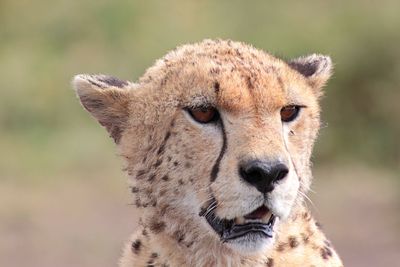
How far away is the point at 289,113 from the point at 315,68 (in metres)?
0.43

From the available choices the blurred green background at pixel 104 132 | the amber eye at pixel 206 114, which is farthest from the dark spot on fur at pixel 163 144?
the blurred green background at pixel 104 132

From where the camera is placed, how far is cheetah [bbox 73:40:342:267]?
3891 millimetres

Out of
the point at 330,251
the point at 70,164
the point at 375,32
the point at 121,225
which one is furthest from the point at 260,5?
the point at 330,251

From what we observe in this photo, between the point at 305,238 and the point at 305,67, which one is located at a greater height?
the point at 305,67

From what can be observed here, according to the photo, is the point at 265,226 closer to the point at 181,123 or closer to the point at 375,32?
the point at 181,123

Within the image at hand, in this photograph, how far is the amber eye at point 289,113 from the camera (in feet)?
13.4

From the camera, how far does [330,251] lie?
4266 mm

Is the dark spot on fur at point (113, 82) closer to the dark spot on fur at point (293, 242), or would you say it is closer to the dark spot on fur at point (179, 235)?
the dark spot on fur at point (179, 235)

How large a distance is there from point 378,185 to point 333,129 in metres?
0.82

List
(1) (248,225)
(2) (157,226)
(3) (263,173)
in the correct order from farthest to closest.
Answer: (2) (157,226)
(1) (248,225)
(3) (263,173)

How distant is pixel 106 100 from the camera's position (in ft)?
14.4

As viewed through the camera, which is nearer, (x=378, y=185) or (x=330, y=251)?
(x=330, y=251)

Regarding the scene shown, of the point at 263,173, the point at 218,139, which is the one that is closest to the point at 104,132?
the point at 218,139

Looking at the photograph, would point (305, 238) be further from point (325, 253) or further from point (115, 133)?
point (115, 133)
